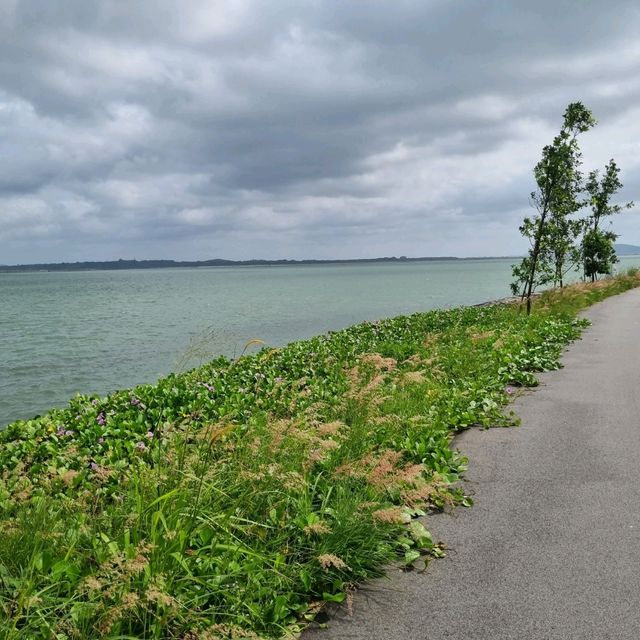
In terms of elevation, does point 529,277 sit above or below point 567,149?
below

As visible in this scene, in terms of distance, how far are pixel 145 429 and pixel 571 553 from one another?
18.3 feet

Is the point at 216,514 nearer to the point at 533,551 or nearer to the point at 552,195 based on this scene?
the point at 533,551

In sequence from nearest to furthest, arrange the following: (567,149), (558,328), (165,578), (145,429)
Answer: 1. (165,578)
2. (145,429)
3. (558,328)
4. (567,149)

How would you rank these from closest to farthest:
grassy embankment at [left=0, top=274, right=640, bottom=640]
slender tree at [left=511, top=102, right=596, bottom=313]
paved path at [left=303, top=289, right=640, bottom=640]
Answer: grassy embankment at [left=0, top=274, right=640, bottom=640]
paved path at [left=303, top=289, right=640, bottom=640]
slender tree at [left=511, top=102, right=596, bottom=313]

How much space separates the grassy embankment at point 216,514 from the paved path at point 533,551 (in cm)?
27

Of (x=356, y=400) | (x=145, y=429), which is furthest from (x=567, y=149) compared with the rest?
(x=145, y=429)

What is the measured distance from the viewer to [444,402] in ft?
26.9

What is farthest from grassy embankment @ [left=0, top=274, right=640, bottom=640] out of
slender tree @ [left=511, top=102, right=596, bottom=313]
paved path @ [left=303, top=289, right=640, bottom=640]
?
slender tree @ [left=511, top=102, right=596, bottom=313]

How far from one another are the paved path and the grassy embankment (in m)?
0.27

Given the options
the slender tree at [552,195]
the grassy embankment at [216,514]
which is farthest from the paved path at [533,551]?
the slender tree at [552,195]

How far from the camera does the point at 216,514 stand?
4.03m

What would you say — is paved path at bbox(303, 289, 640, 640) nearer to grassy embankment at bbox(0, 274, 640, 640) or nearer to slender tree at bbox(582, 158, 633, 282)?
grassy embankment at bbox(0, 274, 640, 640)

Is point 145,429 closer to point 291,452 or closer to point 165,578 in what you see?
point 291,452

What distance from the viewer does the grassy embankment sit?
315 centimetres
